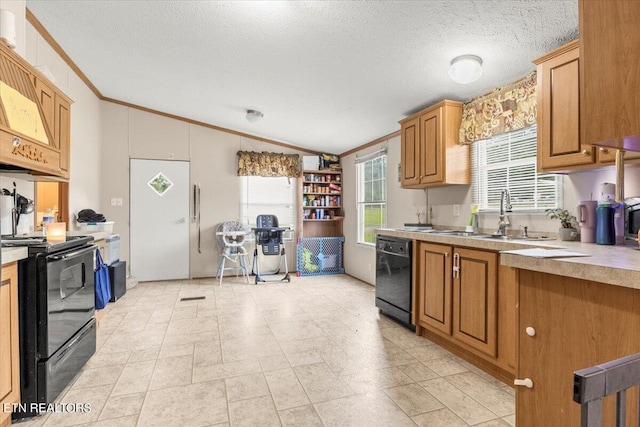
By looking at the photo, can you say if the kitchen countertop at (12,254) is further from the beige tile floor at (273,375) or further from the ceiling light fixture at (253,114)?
the ceiling light fixture at (253,114)

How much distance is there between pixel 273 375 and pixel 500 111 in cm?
281

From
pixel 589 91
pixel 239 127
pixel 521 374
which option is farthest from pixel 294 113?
pixel 521 374

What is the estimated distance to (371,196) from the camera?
5.40 meters

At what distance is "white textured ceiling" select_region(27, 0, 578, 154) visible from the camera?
7.07 ft

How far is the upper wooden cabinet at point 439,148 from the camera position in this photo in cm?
323

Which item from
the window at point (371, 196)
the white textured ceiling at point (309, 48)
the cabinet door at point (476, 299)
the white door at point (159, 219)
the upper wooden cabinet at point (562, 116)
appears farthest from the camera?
the white door at point (159, 219)

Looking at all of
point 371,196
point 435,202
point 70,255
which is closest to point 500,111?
point 435,202

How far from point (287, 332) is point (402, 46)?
8.76 ft

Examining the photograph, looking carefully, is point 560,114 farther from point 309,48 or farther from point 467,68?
point 309,48

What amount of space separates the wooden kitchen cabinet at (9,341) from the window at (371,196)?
4129mm

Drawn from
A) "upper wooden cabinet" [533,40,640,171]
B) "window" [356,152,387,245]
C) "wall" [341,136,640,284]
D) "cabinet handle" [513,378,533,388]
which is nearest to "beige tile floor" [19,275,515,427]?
"cabinet handle" [513,378,533,388]

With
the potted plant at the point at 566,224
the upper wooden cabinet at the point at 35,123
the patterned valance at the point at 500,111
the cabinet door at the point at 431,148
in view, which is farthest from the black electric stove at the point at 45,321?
the patterned valance at the point at 500,111

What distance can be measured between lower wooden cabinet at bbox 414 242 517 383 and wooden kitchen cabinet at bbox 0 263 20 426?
2.72m

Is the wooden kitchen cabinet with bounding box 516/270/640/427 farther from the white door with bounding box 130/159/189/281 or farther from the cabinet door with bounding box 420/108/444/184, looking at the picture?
the white door with bounding box 130/159/189/281
